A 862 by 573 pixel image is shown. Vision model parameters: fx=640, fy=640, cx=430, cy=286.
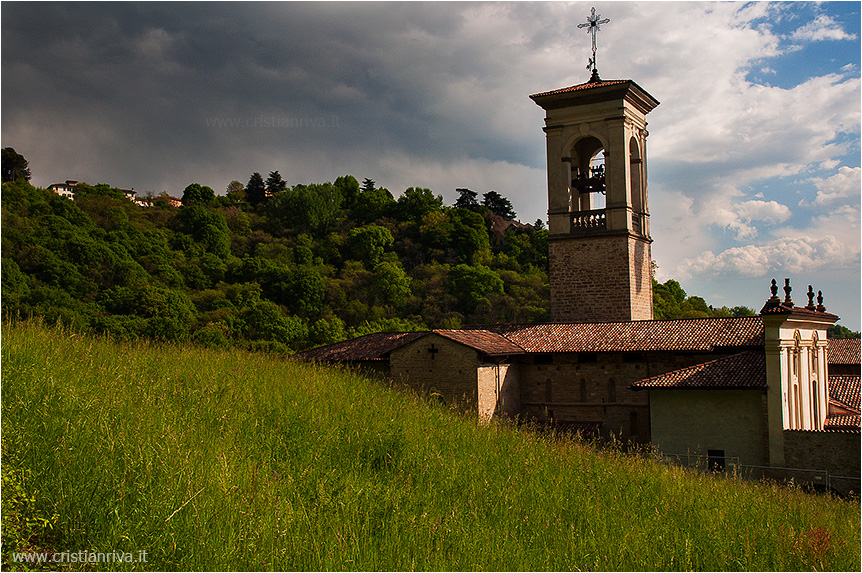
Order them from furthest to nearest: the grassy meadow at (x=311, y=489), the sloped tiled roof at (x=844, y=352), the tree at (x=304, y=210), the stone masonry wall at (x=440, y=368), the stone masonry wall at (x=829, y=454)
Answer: the tree at (x=304, y=210), the sloped tiled roof at (x=844, y=352), the stone masonry wall at (x=440, y=368), the stone masonry wall at (x=829, y=454), the grassy meadow at (x=311, y=489)

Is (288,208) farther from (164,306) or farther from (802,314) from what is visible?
(802,314)

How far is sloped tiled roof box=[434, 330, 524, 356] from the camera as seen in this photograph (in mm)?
17875

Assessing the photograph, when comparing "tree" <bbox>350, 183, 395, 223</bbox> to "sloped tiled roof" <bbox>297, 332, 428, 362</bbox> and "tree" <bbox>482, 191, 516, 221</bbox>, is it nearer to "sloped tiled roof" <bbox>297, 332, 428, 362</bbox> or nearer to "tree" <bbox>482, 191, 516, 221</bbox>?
"tree" <bbox>482, 191, 516, 221</bbox>

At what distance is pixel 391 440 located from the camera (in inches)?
297

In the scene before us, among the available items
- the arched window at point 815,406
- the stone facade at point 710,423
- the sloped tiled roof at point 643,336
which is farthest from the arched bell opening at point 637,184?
the stone facade at point 710,423

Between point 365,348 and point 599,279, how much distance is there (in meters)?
8.27

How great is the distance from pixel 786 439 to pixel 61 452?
50.7 ft

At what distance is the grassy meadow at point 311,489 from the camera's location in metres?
4.50

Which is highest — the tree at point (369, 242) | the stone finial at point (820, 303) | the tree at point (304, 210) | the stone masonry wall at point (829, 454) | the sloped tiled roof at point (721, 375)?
the tree at point (304, 210)

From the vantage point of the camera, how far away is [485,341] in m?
19.0

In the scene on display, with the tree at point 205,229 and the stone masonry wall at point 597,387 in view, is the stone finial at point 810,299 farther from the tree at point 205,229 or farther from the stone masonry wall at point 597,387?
the tree at point 205,229

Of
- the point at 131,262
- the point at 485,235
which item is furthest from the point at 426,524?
the point at 485,235

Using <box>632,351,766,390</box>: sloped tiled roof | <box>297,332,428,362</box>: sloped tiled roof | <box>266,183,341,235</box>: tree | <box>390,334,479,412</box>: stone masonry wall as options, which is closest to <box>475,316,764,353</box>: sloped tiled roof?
<box>632,351,766,390</box>: sloped tiled roof

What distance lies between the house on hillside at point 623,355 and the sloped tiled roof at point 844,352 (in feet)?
33.7
